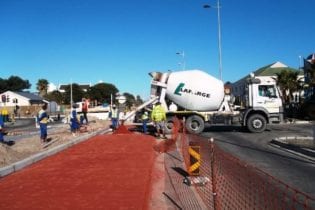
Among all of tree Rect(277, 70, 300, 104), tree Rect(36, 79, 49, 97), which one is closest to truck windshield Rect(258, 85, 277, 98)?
tree Rect(277, 70, 300, 104)

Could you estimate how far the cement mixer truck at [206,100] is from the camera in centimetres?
2458

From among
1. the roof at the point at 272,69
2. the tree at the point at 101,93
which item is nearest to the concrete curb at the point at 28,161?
the roof at the point at 272,69

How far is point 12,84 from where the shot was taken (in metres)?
147

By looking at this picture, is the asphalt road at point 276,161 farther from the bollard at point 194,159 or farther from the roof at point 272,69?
the roof at point 272,69

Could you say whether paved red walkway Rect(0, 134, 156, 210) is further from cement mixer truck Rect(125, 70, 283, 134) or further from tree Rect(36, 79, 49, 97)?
tree Rect(36, 79, 49, 97)

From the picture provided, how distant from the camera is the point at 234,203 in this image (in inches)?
315

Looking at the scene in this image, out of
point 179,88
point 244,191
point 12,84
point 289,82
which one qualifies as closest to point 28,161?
point 244,191

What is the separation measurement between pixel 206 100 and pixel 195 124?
4.86 ft

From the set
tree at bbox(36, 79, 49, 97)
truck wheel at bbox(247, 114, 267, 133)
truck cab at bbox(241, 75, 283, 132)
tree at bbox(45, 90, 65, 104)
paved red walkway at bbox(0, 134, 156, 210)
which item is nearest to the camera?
paved red walkway at bbox(0, 134, 156, 210)

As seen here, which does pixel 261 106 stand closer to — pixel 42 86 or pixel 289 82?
pixel 289 82

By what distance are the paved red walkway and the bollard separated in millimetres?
1007

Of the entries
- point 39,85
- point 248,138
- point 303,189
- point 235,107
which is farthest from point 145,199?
point 39,85

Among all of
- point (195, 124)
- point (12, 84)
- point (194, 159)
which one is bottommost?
point (194, 159)

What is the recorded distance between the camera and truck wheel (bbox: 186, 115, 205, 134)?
80.2 feet
